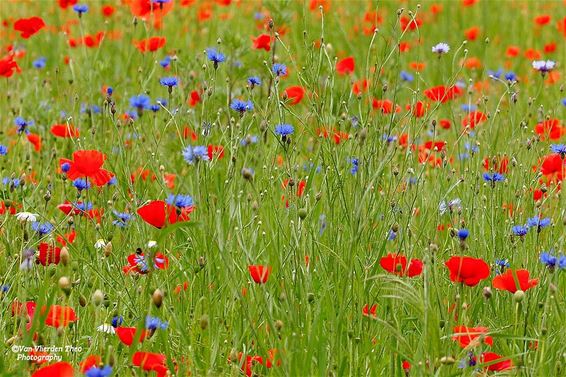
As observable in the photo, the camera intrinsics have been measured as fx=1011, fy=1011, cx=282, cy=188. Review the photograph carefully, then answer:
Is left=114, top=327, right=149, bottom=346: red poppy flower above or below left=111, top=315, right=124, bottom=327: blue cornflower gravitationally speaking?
above

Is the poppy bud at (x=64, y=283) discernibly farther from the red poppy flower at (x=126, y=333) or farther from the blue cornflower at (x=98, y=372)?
the blue cornflower at (x=98, y=372)

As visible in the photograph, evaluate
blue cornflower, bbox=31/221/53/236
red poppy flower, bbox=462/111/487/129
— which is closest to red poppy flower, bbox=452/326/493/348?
red poppy flower, bbox=462/111/487/129

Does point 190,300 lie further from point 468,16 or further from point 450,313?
point 468,16

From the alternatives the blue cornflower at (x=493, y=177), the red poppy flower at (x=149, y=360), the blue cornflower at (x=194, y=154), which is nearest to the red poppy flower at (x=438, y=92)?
the blue cornflower at (x=493, y=177)

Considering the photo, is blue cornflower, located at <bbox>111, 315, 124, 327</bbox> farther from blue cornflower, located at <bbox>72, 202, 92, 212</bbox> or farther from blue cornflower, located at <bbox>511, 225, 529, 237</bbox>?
blue cornflower, located at <bbox>511, 225, 529, 237</bbox>

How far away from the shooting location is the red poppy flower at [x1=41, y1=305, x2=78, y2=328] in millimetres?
1871

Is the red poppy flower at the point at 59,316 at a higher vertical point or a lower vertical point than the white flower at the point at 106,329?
higher

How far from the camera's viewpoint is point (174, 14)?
5.97 metres

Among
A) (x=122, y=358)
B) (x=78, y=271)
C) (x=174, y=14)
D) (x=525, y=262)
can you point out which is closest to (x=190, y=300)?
(x=122, y=358)

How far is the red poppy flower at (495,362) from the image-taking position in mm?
1960

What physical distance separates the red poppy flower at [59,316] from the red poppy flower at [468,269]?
754 mm

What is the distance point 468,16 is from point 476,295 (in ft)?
13.0

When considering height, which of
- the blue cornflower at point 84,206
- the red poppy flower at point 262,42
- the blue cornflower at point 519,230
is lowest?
the blue cornflower at point 84,206

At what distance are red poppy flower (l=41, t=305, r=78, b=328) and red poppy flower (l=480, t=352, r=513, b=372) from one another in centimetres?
80
